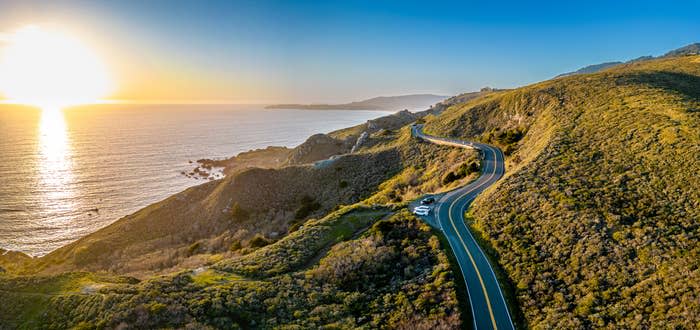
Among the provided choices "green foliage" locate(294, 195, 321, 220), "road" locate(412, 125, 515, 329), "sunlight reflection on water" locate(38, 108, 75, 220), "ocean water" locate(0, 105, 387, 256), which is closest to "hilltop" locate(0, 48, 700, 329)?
"green foliage" locate(294, 195, 321, 220)

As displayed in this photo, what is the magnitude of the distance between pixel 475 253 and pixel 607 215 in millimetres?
11747

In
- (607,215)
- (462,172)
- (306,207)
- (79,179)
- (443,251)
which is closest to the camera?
(443,251)

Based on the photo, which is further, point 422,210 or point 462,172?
point 462,172

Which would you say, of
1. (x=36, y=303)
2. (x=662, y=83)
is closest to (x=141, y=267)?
(x=36, y=303)

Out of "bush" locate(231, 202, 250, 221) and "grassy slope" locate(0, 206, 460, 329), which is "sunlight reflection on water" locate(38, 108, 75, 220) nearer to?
"bush" locate(231, 202, 250, 221)

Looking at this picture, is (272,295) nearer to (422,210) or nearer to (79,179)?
(422,210)

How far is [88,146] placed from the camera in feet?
399

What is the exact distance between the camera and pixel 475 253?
84.2ft

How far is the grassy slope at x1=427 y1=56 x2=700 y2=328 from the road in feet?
5.12

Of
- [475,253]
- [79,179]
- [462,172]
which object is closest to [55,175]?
[79,179]

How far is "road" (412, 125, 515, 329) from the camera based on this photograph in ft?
62.1

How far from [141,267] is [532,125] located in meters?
65.8

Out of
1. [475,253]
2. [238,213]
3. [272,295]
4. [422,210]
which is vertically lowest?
[238,213]

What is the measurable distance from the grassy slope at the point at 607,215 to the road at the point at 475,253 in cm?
156
